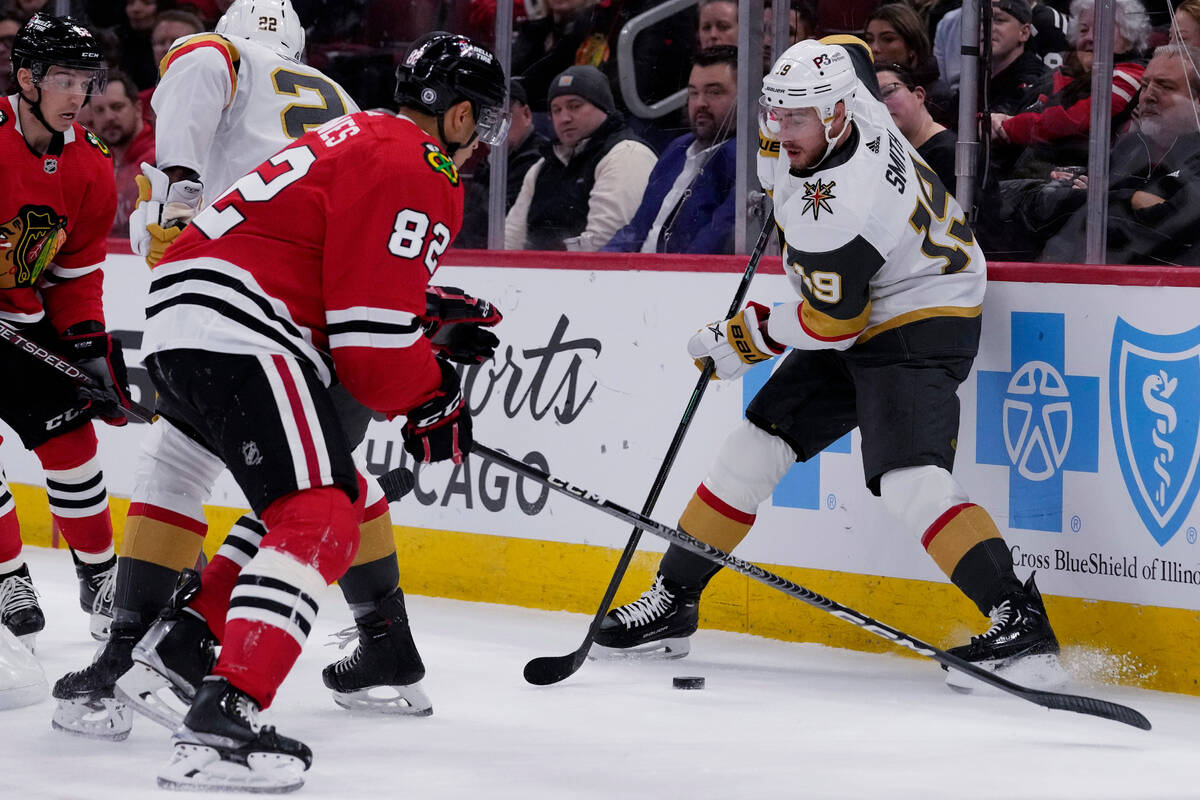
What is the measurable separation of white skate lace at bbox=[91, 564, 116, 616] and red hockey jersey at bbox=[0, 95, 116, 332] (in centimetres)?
58

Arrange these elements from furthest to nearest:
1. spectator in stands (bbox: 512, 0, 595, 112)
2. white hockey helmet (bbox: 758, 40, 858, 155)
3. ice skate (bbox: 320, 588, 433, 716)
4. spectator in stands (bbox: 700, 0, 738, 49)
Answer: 1. spectator in stands (bbox: 512, 0, 595, 112)
2. spectator in stands (bbox: 700, 0, 738, 49)
3. white hockey helmet (bbox: 758, 40, 858, 155)
4. ice skate (bbox: 320, 588, 433, 716)

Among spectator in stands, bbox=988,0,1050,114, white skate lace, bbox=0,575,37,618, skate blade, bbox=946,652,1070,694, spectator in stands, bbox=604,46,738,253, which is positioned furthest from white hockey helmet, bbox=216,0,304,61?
skate blade, bbox=946,652,1070,694

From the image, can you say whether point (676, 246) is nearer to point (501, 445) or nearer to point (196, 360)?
point (501, 445)

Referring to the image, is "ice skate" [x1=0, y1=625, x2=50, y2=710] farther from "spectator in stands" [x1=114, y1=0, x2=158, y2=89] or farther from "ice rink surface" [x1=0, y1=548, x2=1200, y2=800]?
"spectator in stands" [x1=114, y1=0, x2=158, y2=89]

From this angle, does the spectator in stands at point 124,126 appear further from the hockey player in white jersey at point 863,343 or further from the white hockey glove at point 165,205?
the hockey player in white jersey at point 863,343

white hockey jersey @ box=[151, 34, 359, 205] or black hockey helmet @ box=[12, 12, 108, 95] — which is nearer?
white hockey jersey @ box=[151, 34, 359, 205]

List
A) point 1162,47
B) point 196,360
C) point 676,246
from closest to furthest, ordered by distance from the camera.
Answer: point 196,360
point 1162,47
point 676,246

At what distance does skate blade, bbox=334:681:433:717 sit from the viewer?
2902 mm

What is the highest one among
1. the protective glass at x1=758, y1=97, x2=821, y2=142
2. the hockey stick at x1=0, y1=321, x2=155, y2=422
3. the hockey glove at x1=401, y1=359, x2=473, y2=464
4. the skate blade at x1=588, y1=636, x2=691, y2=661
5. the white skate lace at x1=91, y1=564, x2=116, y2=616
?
the protective glass at x1=758, y1=97, x2=821, y2=142

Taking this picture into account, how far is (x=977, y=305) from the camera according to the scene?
324 cm

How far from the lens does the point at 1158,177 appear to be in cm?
334

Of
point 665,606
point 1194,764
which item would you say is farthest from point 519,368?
point 1194,764

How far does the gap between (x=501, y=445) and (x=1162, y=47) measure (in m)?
1.87

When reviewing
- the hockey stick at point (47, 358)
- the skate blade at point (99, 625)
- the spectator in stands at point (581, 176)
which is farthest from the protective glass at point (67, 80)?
the spectator in stands at point (581, 176)
